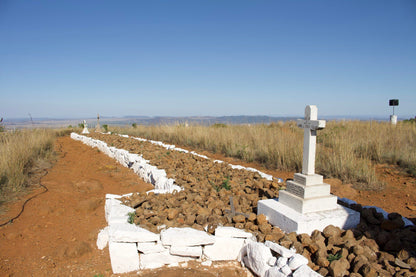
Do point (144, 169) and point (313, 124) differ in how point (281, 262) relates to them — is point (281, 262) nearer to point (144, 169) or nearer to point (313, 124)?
point (313, 124)

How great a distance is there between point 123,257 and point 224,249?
983 mm

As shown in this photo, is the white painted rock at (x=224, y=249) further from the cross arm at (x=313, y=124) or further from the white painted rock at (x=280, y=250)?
the cross arm at (x=313, y=124)

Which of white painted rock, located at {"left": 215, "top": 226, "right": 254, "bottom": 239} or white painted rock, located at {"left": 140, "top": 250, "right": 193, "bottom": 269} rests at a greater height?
white painted rock, located at {"left": 215, "top": 226, "right": 254, "bottom": 239}

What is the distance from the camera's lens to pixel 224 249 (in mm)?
2473

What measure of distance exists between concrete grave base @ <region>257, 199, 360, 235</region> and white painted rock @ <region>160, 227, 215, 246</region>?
0.74 m

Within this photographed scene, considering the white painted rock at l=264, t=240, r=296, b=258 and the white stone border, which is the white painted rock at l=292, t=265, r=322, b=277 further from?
the white stone border

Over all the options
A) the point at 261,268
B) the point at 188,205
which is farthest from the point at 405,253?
the point at 188,205

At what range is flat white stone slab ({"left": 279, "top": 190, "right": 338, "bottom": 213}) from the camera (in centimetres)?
261

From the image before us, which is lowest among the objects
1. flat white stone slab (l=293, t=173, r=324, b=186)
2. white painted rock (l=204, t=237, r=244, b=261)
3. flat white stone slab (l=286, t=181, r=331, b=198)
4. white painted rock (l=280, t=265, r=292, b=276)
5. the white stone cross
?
white painted rock (l=204, t=237, r=244, b=261)

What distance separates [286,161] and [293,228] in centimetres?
346

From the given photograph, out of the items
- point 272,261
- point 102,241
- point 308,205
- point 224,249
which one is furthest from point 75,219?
point 308,205

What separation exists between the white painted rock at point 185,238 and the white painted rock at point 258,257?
1.22 ft

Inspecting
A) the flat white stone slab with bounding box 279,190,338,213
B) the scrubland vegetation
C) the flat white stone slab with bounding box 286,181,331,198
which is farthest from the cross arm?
the scrubland vegetation

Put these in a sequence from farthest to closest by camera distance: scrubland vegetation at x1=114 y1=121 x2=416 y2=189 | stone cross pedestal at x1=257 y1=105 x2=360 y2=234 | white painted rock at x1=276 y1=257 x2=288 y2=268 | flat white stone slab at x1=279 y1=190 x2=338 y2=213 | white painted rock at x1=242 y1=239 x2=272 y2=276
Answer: scrubland vegetation at x1=114 y1=121 x2=416 y2=189
flat white stone slab at x1=279 y1=190 x2=338 y2=213
stone cross pedestal at x1=257 y1=105 x2=360 y2=234
white painted rock at x1=242 y1=239 x2=272 y2=276
white painted rock at x1=276 y1=257 x2=288 y2=268
